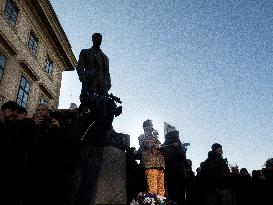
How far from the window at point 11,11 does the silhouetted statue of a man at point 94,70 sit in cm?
1058

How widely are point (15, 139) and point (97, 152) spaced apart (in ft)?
A: 3.63

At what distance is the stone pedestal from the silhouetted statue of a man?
1401mm

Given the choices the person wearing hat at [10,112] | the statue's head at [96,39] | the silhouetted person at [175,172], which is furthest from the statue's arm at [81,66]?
the silhouetted person at [175,172]

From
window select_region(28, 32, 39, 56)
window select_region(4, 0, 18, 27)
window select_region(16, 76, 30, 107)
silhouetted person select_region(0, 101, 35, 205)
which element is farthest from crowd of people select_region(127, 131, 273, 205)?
window select_region(28, 32, 39, 56)

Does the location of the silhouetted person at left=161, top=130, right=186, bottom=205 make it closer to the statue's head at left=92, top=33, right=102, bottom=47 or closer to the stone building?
the statue's head at left=92, top=33, right=102, bottom=47

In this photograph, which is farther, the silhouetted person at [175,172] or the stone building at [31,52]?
the stone building at [31,52]

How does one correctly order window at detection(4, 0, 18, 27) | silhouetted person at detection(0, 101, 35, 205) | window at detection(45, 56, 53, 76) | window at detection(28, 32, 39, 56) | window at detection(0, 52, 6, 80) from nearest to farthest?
silhouetted person at detection(0, 101, 35, 205), window at detection(0, 52, 6, 80), window at detection(4, 0, 18, 27), window at detection(28, 32, 39, 56), window at detection(45, 56, 53, 76)

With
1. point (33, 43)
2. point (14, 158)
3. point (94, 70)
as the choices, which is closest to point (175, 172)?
point (94, 70)

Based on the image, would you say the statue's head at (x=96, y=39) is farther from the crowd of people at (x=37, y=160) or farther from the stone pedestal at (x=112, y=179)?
the stone pedestal at (x=112, y=179)

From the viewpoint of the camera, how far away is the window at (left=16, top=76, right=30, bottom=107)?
15539 millimetres

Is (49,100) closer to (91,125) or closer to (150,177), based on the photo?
(150,177)

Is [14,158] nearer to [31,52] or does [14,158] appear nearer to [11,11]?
[11,11]

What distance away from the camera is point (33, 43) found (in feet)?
57.6

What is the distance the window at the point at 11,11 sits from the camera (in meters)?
14.5
